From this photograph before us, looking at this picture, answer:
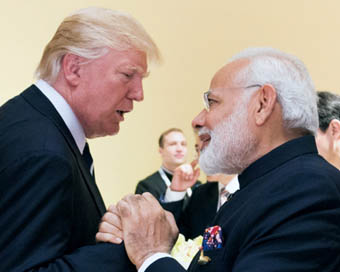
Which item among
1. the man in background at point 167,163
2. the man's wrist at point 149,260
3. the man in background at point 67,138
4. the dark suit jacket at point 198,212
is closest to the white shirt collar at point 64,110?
the man in background at point 67,138

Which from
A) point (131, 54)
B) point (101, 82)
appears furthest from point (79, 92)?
point (131, 54)

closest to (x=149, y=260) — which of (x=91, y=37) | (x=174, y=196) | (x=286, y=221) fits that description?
(x=286, y=221)

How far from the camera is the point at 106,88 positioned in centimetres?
215

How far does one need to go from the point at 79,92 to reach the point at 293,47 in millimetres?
5684

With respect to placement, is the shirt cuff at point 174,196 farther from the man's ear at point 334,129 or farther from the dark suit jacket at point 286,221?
the dark suit jacket at point 286,221

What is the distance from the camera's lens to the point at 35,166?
166 centimetres

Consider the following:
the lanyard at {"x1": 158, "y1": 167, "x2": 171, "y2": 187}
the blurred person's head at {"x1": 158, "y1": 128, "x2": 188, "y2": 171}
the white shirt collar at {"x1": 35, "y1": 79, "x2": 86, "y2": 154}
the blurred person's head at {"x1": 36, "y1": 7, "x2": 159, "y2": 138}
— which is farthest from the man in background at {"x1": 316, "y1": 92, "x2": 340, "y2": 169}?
the blurred person's head at {"x1": 158, "y1": 128, "x2": 188, "y2": 171}

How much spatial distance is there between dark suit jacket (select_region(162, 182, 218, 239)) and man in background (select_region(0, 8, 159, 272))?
1574mm

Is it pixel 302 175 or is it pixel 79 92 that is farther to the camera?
pixel 79 92

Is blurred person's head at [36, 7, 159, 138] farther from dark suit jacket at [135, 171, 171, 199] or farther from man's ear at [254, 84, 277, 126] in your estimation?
dark suit jacket at [135, 171, 171, 199]

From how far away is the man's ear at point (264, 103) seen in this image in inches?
71.0

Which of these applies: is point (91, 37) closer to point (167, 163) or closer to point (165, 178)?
point (165, 178)

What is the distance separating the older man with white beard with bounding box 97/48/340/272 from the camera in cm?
146

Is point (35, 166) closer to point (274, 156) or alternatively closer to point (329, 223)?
point (274, 156)
